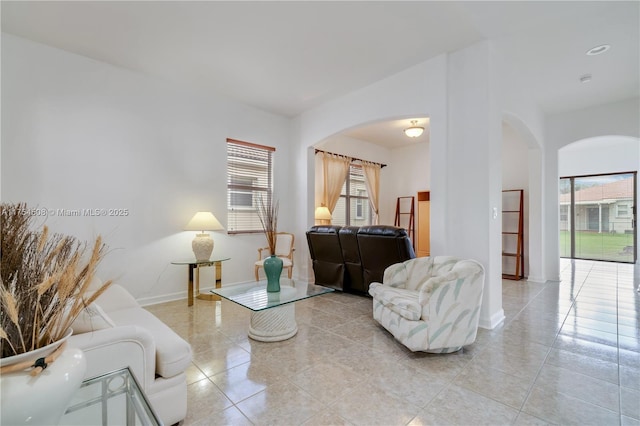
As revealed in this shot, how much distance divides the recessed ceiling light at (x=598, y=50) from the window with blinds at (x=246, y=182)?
4511 millimetres

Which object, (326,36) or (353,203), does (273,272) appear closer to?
(326,36)

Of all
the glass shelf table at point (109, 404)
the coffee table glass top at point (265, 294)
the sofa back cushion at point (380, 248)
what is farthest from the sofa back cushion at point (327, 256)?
the glass shelf table at point (109, 404)

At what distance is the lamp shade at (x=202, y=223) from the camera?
397cm

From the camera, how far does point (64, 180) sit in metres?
3.31

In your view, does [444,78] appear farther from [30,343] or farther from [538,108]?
[30,343]

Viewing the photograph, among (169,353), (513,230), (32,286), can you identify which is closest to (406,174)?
(513,230)

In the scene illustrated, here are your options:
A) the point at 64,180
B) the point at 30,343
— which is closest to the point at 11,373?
the point at 30,343

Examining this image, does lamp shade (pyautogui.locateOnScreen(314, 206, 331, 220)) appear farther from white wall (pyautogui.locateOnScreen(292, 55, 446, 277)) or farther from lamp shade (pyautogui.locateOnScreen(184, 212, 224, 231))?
lamp shade (pyautogui.locateOnScreen(184, 212, 224, 231))

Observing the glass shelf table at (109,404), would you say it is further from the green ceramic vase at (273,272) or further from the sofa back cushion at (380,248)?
the sofa back cushion at (380,248)

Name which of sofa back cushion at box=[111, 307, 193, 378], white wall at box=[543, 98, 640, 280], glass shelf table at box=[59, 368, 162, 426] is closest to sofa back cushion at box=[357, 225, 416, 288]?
sofa back cushion at box=[111, 307, 193, 378]

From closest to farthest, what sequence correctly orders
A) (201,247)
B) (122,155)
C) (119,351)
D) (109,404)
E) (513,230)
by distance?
1. (109,404)
2. (119,351)
3. (122,155)
4. (201,247)
5. (513,230)

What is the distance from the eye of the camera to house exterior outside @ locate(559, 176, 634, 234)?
6.84 metres

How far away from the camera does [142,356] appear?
4.87ft

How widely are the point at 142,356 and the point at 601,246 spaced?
32.7ft
